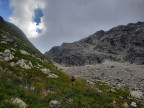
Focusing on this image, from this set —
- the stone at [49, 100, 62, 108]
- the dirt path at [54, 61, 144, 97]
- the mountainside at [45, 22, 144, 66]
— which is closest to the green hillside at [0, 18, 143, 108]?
the stone at [49, 100, 62, 108]

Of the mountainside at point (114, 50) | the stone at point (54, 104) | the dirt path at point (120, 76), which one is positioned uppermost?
the mountainside at point (114, 50)

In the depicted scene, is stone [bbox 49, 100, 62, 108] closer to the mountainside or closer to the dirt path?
the dirt path

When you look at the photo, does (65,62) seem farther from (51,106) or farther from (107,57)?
(51,106)

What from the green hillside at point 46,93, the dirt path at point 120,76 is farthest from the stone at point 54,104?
the dirt path at point 120,76

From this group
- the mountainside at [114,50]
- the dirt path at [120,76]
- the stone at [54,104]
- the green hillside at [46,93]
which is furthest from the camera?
the mountainside at [114,50]

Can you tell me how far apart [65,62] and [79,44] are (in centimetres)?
5282

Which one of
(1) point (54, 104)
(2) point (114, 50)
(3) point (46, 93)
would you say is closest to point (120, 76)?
(3) point (46, 93)

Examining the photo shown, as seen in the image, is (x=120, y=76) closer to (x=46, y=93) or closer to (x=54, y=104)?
(x=46, y=93)

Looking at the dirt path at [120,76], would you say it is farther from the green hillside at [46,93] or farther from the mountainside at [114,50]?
the mountainside at [114,50]

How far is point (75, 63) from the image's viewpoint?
147000 millimetres

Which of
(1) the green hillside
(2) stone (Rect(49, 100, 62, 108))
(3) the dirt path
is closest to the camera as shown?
(1) the green hillside

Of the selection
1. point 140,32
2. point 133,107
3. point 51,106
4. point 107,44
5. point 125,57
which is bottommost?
point 133,107

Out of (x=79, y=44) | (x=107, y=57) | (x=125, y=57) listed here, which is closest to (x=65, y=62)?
(x=79, y=44)

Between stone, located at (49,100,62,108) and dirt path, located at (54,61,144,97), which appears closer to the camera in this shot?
stone, located at (49,100,62,108)
